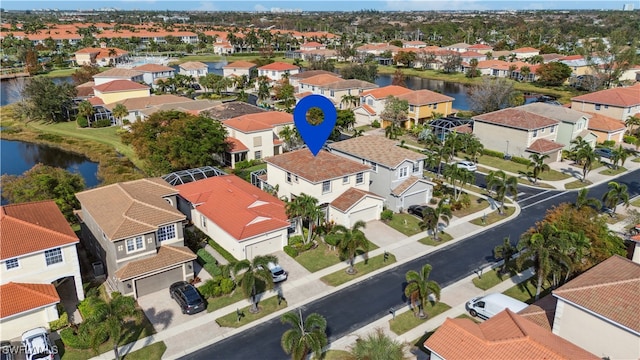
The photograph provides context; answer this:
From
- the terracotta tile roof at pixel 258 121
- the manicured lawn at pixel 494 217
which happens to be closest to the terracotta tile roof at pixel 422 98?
the terracotta tile roof at pixel 258 121

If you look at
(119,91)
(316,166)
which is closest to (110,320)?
(316,166)

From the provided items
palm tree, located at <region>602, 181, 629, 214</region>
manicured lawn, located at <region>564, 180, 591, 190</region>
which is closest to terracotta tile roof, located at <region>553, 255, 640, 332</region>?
palm tree, located at <region>602, 181, 629, 214</region>

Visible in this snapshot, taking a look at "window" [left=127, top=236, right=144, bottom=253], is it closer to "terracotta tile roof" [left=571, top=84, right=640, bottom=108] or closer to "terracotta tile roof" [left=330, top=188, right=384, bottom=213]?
"terracotta tile roof" [left=330, top=188, right=384, bottom=213]

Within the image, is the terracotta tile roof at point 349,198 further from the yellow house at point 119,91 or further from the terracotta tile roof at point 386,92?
the yellow house at point 119,91

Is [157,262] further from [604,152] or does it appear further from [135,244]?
[604,152]

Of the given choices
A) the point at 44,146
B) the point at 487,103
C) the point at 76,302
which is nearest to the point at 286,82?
the point at 487,103

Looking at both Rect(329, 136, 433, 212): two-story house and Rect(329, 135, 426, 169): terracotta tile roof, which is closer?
Rect(329, 136, 433, 212): two-story house
